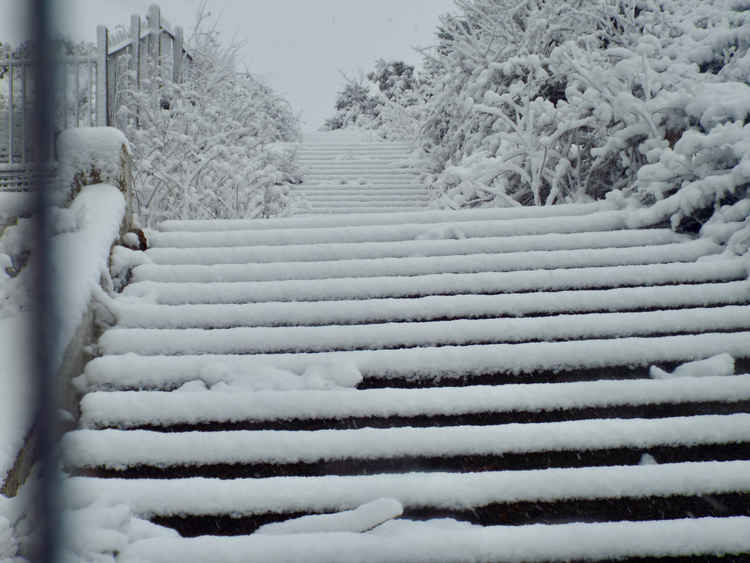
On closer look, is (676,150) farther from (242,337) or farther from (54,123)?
(54,123)

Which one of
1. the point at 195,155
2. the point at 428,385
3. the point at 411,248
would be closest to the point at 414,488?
the point at 428,385

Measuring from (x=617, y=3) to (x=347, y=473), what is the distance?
15.8ft

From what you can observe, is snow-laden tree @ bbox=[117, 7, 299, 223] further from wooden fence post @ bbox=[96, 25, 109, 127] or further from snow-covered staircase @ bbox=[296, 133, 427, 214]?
snow-covered staircase @ bbox=[296, 133, 427, 214]

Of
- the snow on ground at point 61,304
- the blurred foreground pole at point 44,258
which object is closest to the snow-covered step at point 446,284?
the snow on ground at point 61,304

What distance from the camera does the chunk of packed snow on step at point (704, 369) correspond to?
190cm

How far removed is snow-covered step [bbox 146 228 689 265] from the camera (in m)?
2.75

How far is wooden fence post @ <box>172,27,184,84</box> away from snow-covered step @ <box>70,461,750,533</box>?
5729 millimetres

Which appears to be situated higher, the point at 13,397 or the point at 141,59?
the point at 141,59

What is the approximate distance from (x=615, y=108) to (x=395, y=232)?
150 centimetres

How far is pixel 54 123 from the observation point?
0.61 m

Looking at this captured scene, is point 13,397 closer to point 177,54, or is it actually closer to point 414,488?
point 414,488

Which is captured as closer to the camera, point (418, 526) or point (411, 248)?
point (418, 526)

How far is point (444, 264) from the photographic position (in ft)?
8.64

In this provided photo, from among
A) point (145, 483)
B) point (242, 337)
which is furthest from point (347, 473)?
point (242, 337)
